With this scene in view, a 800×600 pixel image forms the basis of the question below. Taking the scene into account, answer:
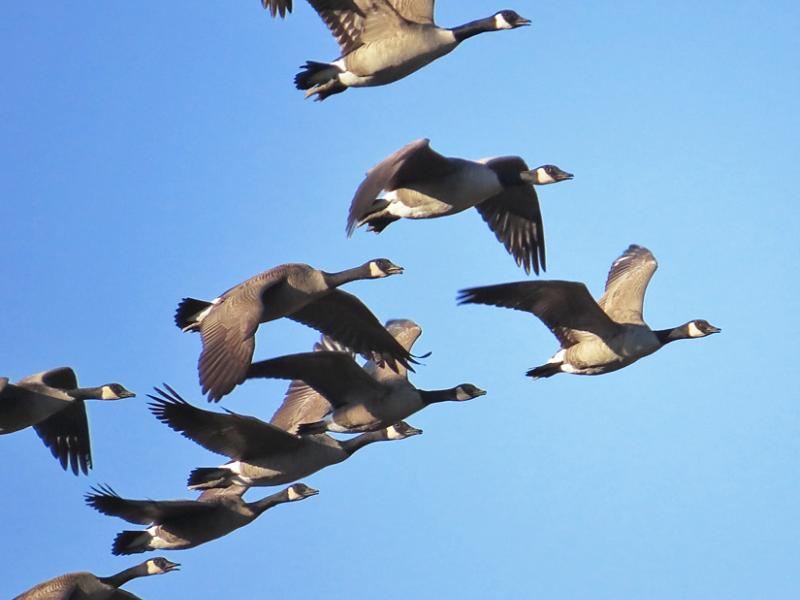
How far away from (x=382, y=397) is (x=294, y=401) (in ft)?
8.20

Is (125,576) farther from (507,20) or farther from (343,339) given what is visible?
(507,20)

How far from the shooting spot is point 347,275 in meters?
20.2

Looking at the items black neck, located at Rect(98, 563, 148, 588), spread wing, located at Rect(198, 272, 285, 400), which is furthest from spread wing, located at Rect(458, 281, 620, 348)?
black neck, located at Rect(98, 563, 148, 588)

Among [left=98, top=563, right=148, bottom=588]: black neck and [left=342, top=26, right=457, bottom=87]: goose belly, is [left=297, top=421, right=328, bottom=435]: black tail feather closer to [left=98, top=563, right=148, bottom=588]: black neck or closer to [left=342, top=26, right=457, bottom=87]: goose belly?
[left=98, top=563, right=148, bottom=588]: black neck

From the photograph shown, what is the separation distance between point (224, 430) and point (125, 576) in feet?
7.59

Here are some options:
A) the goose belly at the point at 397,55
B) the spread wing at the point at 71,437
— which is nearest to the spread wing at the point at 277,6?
the goose belly at the point at 397,55

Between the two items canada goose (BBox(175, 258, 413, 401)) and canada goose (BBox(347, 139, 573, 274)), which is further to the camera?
canada goose (BBox(347, 139, 573, 274))

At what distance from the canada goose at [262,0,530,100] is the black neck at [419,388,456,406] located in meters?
3.64

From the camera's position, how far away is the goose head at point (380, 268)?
20.8 metres

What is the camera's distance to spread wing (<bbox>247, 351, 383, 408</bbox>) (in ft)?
65.6

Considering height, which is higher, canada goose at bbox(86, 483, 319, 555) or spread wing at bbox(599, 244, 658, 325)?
spread wing at bbox(599, 244, 658, 325)

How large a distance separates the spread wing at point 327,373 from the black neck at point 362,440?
473 millimetres

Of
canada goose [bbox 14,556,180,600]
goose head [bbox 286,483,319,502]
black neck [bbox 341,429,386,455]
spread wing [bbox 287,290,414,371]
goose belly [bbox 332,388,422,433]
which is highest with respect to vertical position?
spread wing [bbox 287,290,414,371]

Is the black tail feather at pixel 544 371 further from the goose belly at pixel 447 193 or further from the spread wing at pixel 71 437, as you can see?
the spread wing at pixel 71 437
